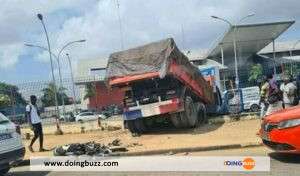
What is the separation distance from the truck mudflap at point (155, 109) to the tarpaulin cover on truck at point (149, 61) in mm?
904

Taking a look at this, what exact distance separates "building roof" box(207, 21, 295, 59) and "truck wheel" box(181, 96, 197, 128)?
49.7m

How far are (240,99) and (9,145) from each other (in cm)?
1726

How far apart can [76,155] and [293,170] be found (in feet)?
19.1

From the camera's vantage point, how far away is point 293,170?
10516 millimetres

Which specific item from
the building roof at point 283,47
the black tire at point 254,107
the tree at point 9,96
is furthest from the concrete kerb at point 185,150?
the building roof at point 283,47

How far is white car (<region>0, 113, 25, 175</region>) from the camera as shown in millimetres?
11523

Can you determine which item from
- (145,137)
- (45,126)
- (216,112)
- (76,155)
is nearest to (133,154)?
(76,155)

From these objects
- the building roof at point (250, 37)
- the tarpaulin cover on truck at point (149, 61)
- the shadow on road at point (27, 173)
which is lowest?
the shadow on road at point (27, 173)

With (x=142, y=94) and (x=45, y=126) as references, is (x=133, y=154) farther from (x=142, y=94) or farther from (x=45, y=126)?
(x=45, y=126)

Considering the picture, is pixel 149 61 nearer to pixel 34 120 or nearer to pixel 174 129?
pixel 174 129

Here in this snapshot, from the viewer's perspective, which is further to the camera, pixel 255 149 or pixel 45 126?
pixel 45 126

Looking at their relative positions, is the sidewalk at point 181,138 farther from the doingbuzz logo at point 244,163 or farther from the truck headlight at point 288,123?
the doingbuzz logo at point 244,163

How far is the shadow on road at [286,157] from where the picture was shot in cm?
1163

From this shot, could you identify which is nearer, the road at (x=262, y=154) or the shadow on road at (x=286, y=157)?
the road at (x=262, y=154)
